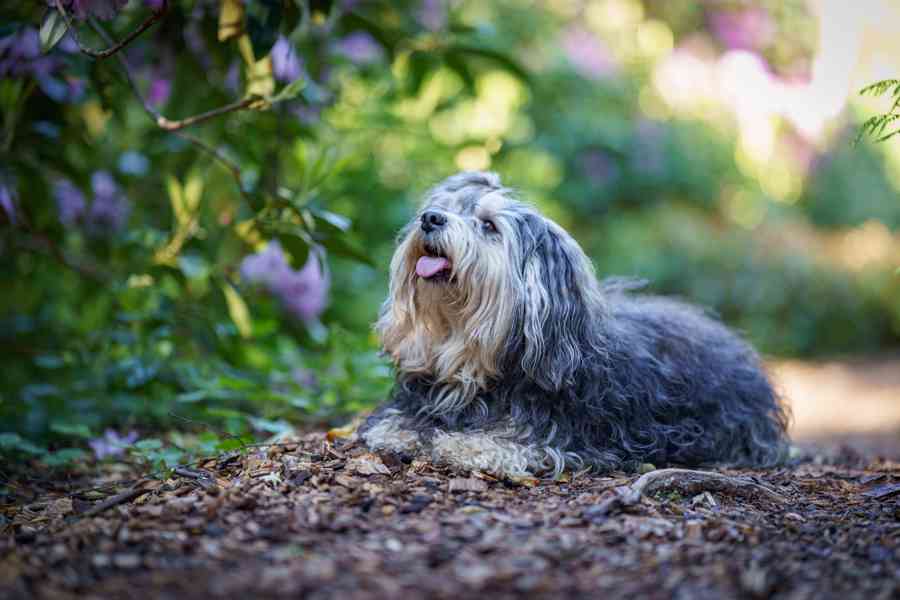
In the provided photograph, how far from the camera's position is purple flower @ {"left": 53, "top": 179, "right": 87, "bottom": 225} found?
5634mm

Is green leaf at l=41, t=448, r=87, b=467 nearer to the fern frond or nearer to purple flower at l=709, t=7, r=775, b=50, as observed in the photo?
the fern frond

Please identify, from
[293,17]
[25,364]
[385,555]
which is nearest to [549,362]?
[385,555]

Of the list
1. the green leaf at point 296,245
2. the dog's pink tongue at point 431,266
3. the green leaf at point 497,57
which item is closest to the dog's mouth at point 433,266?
the dog's pink tongue at point 431,266

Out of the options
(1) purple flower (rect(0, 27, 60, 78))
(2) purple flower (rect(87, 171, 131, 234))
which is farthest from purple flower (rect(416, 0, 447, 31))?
(1) purple flower (rect(0, 27, 60, 78))

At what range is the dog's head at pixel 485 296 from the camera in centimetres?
373

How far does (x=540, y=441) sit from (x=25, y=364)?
123 inches

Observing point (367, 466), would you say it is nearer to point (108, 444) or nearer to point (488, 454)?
point (488, 454)

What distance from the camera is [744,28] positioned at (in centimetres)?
973

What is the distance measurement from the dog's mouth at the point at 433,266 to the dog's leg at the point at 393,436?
63cm

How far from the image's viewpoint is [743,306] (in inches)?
460

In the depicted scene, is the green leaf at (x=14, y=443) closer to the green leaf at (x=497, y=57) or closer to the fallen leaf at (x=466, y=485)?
the fallen leaf at (x=466, y=485)

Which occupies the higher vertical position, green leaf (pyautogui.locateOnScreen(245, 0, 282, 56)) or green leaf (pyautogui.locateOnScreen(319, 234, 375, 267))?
green leaf (pyautogui.locateOnScreen(245, 0, 282, 56))

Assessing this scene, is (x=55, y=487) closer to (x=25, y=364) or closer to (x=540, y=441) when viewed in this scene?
(x=25, y=364)

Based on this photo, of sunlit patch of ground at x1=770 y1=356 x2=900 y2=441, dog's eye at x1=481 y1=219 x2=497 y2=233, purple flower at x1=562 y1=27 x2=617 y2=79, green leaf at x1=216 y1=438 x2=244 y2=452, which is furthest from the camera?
purple flower at x1=562 y1=27 x2=617 y2=79
